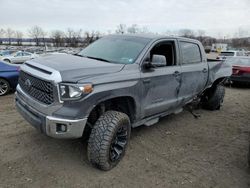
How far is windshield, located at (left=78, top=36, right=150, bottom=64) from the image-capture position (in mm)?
4430

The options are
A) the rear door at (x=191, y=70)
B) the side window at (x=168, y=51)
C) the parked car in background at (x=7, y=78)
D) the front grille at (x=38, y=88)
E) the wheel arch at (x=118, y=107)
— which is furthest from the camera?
the parked car in background at (x=7, y=78)

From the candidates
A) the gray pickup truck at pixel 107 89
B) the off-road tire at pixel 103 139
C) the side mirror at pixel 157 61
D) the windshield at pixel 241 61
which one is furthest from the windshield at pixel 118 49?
the windshield at pixel 241 61

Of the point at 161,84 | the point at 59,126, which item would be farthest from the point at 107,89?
→ the point at 161,84

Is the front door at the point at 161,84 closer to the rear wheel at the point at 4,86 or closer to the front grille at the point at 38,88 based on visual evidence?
the front grille at the point at 38,88

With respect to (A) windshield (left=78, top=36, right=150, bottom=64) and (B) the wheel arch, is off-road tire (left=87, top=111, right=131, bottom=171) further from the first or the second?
(A) windshield (left=78, top=36, right=150, bottom=64)

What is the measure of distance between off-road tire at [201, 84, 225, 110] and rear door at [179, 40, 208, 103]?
1006mm

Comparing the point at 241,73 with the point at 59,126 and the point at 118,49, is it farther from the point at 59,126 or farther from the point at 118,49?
the point at 59,126

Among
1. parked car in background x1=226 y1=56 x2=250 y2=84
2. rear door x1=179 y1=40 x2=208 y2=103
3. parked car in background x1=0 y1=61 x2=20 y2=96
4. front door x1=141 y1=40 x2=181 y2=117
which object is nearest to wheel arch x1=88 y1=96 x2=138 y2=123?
front door x1=141 y1=40 x2=181 y2=117

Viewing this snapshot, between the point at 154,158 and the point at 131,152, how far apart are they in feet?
1.34

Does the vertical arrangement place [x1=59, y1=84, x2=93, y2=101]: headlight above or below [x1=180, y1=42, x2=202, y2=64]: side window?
below

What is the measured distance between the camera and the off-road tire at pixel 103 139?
3.65m

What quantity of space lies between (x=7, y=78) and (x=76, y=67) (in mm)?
5805

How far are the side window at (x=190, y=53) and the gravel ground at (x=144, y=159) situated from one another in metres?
1.46

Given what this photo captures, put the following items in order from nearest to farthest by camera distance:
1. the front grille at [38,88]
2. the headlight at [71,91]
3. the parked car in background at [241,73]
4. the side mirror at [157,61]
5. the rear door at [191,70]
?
the headlight at [71,91], the front grille at [38,88], the side mirror at [157,61], the rear door at [191,70], the parked car in background at [241,73]
